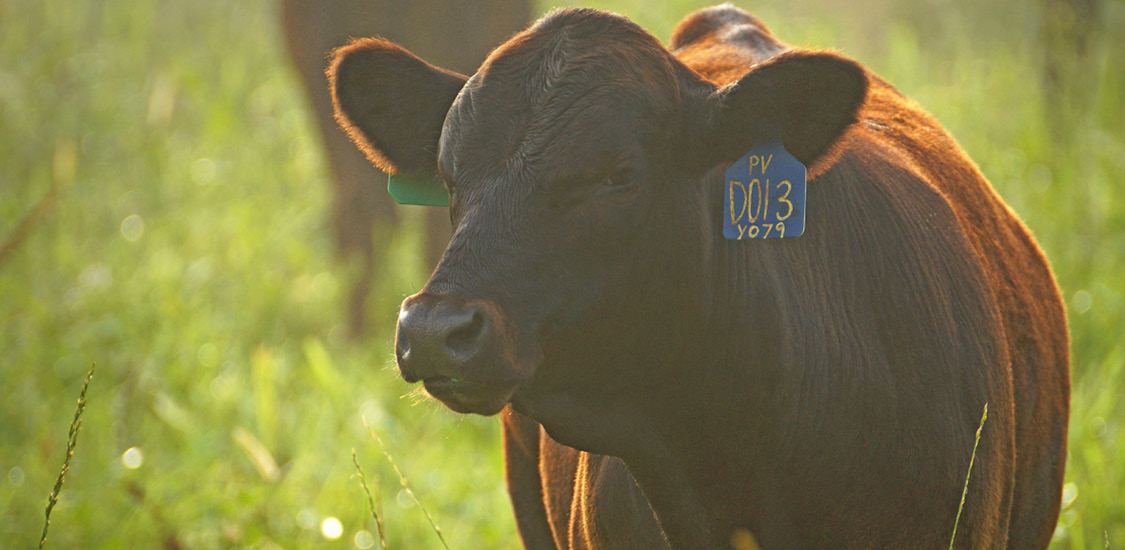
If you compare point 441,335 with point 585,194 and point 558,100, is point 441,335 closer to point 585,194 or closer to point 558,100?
point 585,194

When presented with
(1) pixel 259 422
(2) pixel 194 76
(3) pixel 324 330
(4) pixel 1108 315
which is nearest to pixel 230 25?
(2) pixel 194 76

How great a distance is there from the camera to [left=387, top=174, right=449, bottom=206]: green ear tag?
265 cm

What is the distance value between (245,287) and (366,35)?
1.75 meters

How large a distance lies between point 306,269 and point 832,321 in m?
5.32

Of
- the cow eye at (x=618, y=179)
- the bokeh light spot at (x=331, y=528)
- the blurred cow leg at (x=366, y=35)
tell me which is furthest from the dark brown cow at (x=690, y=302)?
the blurred cow leg at (x=366, y=35)

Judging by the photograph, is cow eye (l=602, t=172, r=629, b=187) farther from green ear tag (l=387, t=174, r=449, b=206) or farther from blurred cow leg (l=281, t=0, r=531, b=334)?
blurred cow leg (l=281, t=0, r=531, b=334)

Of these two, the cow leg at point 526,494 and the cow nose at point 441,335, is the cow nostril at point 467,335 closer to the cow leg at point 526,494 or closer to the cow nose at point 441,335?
the cow nose at point 441,335

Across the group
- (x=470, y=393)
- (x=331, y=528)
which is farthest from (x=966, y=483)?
(x=331, y=528)

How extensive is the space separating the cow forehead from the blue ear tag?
0.69ft

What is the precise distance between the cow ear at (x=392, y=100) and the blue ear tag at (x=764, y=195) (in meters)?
0.72

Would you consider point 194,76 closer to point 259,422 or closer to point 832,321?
point 259,422

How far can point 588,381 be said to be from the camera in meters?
2.21

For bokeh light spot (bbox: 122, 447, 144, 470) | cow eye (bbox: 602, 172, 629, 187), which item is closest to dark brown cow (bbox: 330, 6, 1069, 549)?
cow eye (bbox: 602, 172, 629, 187)

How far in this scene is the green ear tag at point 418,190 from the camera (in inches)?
104
